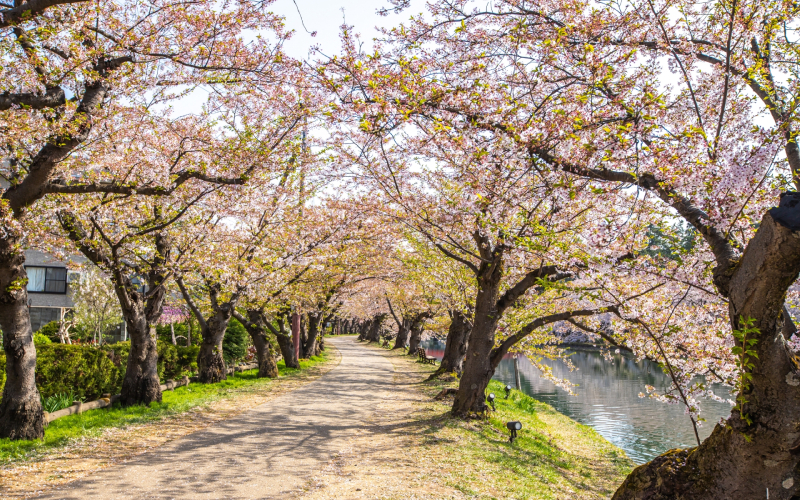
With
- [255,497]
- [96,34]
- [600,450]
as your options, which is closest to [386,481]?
[255,497]

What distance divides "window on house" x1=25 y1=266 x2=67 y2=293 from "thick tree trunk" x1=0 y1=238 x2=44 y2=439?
23.6 meters

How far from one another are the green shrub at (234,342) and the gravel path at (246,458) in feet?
26.2

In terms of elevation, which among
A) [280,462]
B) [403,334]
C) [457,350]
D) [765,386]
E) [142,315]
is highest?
[142,315]

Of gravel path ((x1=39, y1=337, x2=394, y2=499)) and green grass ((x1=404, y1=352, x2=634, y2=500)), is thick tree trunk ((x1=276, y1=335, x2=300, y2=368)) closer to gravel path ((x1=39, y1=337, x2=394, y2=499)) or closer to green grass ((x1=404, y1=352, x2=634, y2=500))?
gravel path ((x1=39, y1=337, x2=394, y2=499))

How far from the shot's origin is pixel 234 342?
20172 mm

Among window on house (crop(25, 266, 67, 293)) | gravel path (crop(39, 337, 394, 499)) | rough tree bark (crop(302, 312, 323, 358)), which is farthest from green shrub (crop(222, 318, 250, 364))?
window on house (crop(25, 266, 67, 293))

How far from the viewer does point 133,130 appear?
936 cm

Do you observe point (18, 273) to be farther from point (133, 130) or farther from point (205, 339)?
point (205, 339)

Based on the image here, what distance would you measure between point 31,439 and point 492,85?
8.29 metres

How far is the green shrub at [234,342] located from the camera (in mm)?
19500

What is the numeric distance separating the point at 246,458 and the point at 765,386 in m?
6.35

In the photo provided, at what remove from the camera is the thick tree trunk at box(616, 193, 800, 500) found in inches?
134

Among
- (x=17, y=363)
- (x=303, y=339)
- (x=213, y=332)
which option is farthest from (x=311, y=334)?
(x=17, y=363)

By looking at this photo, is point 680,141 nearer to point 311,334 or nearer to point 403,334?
point 311,334
